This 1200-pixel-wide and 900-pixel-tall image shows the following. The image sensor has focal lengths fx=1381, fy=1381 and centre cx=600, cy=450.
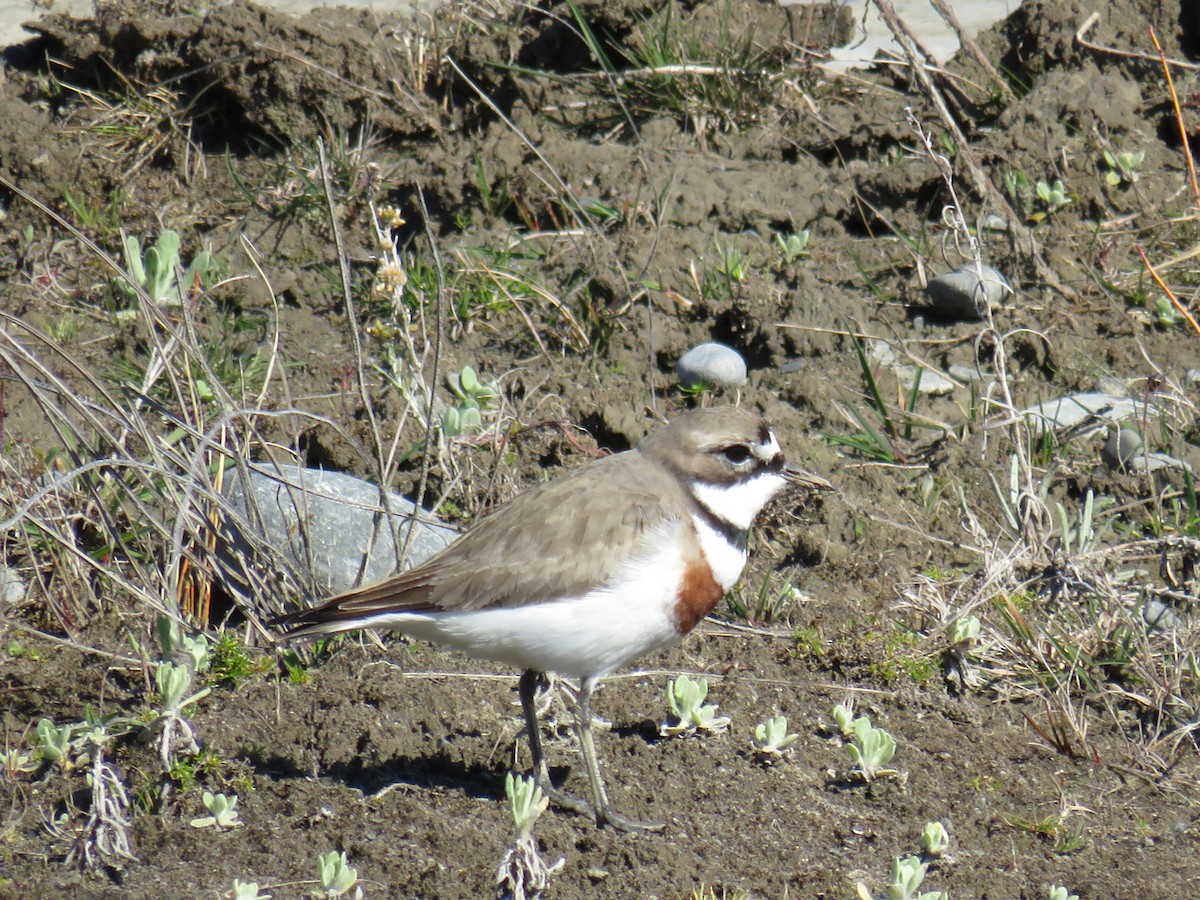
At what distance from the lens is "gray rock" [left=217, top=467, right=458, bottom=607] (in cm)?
472

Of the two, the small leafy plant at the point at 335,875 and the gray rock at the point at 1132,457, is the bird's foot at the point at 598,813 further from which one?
the gray rock at the point at 1132,457

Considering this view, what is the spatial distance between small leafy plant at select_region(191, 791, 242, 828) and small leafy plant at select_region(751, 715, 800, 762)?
1587 mm

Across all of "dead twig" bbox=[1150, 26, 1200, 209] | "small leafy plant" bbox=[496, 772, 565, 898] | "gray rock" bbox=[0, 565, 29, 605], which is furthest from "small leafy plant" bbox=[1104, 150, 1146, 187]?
"gray rock" bbox=[0, 565, 29, 605]

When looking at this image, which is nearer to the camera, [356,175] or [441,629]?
[441,629]

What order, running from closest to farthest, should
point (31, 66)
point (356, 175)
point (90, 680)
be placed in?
point (90, 680) < point (356, 175) < point (31, 66)

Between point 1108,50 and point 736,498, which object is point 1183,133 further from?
point 736,498

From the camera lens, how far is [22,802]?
4.01 meters

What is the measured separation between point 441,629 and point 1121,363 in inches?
139

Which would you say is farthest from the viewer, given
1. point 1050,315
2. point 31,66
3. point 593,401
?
point 31,66

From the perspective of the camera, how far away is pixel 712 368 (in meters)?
5.99

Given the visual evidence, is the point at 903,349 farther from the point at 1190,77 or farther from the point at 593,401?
the point at 1190,77

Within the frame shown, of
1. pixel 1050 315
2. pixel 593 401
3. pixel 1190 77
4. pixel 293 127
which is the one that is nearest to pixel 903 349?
pixel 1050 315

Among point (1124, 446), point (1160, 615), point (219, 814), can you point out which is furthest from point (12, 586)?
point (1124, 446)

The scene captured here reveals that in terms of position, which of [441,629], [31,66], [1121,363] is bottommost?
[1121,363]
